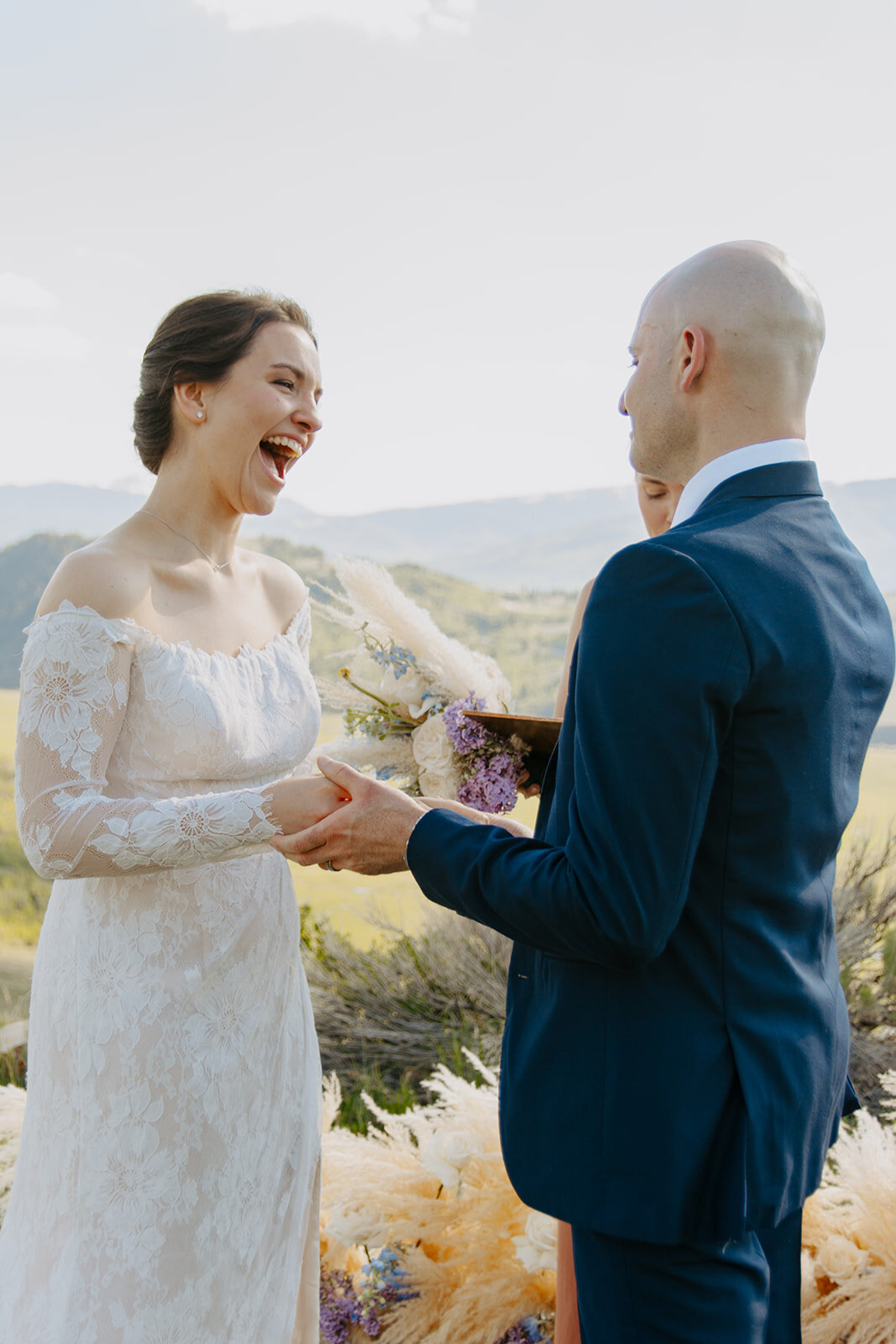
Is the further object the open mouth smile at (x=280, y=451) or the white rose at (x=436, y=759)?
the white rose at (x=436, y=759)

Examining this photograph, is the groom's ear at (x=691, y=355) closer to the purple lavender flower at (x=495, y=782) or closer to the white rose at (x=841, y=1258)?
the purple lavender flower at (x=495, y=782)

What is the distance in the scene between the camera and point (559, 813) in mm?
1793

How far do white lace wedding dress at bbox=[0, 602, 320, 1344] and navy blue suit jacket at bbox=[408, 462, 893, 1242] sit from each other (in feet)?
2.57

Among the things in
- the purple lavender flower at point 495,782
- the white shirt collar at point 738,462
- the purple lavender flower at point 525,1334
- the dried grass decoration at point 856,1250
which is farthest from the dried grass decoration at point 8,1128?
the white shirt collar at point 738,462

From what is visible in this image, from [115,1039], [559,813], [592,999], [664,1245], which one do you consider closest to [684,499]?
[559,813]

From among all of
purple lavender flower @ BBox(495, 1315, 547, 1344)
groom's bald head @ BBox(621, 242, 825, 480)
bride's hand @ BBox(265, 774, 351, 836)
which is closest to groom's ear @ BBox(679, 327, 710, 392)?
groom's bald head @ BBox(621, 242, 825, 480)

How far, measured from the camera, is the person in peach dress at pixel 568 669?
Answer: 2508mm

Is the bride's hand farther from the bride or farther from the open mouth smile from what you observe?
the open mouth smile

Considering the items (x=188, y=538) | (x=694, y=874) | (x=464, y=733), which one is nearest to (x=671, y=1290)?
(x=694, y=874)

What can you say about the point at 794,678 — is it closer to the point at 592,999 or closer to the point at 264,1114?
the point at 592,999

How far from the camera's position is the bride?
2.18 meters

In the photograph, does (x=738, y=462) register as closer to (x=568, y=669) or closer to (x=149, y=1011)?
(x=568, y=669)

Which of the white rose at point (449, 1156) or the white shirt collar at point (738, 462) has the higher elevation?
the white shirt collar at point (738, 462)

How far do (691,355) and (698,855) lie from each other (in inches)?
32.9
